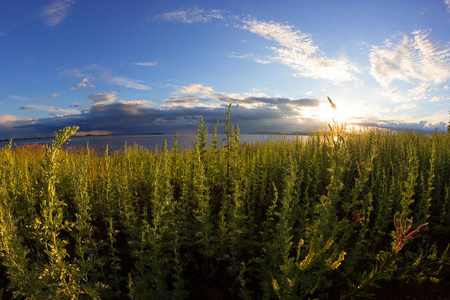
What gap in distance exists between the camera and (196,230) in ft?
10.0

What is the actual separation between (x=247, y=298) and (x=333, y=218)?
1.37 m

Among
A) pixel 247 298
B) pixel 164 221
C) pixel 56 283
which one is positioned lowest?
pixel 247 298

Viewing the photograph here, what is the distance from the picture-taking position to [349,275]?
2959 mm

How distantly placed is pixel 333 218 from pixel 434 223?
309 cm

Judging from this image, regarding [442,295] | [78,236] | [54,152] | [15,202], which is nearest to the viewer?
[54,152]

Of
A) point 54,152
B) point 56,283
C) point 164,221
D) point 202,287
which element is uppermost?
point 54,152

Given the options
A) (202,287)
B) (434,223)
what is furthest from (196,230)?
(434,223)

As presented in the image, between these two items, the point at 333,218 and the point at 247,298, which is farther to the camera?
the point at 333,218

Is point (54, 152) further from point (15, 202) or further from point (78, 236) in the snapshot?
point (15, 202)

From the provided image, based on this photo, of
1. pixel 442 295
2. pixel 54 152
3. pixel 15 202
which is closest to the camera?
pixel 54 152

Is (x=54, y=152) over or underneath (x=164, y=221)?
over

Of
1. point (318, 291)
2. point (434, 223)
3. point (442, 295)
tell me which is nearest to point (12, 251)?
point (318, 291)

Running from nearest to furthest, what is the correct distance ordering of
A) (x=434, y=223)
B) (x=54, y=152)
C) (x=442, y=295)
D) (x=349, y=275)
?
1. (x=54, y=152)
2. (x=442, y=295)
3. (x=349, y=275)
4. (x=434, y=223)

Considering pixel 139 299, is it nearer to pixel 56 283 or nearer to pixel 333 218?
pixel 56 283
